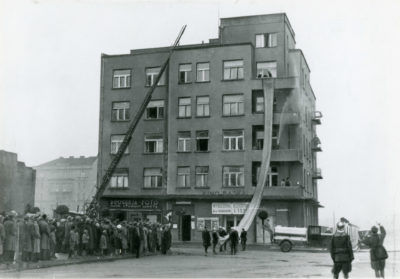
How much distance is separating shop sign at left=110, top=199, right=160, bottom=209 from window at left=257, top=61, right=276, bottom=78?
46.3ft

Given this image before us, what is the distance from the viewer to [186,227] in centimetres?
4769

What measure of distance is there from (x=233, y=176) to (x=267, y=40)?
477 inches

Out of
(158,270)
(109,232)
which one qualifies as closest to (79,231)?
(109,232)

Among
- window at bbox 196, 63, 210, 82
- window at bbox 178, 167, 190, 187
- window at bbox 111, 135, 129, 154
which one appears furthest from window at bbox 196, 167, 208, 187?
window at bbox 111, 135, 129, 154

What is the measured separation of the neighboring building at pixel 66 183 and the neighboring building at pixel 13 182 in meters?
43.1

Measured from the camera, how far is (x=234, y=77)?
4781 centimetres

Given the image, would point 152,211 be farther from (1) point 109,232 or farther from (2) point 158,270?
(2) point 158,270

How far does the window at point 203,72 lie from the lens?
4881 cm

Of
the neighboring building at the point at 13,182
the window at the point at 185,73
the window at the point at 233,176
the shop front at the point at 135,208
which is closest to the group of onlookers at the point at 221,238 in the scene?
the window at the point at 233,176

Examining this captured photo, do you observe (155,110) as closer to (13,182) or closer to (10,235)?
(13,182)

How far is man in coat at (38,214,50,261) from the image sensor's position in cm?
2205

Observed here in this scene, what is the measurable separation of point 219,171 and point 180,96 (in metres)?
7.51

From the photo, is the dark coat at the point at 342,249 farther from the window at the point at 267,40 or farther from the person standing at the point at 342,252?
the window at the point at 267,40

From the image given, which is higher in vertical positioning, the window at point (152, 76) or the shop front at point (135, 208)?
the window at point (152, 76)
